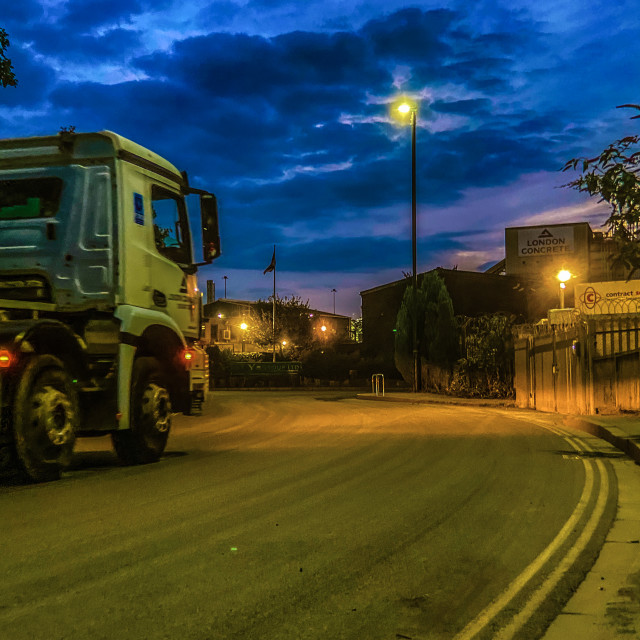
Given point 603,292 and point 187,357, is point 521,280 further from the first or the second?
point 187,357

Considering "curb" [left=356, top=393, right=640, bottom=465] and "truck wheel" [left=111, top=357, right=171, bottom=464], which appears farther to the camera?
"curb" [left=356, top=393, right=640, bottom=465]

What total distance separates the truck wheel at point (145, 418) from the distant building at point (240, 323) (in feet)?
121

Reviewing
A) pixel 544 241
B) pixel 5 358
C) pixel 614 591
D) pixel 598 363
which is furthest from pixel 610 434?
pixel 544 241

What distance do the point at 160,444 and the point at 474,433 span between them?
21.2ft

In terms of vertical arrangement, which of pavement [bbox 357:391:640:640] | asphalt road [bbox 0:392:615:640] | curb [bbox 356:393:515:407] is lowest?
pavement [bbox 357:391:640:640]

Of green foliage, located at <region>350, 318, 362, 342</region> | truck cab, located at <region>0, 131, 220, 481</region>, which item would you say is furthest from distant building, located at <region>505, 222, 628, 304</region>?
truck cab, located at <region>0, 131, 220, 481</region>

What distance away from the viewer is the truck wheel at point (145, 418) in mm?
10562

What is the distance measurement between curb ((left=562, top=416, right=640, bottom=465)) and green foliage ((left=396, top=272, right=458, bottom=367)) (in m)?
13.0

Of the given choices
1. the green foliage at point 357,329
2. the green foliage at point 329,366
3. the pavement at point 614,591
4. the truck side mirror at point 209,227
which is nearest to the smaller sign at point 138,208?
the truck side mirror at point 209,227

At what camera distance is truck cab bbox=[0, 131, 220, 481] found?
929 centimetres

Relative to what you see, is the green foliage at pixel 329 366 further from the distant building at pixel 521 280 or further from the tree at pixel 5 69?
the tree at pixel 5 69

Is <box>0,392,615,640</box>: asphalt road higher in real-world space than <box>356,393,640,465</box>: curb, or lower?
lower

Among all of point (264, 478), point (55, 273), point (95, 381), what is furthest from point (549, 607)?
point (55, 273)

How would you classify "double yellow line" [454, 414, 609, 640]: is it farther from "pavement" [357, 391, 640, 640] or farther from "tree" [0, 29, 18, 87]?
"tree" [0, 29, 18, 87]
